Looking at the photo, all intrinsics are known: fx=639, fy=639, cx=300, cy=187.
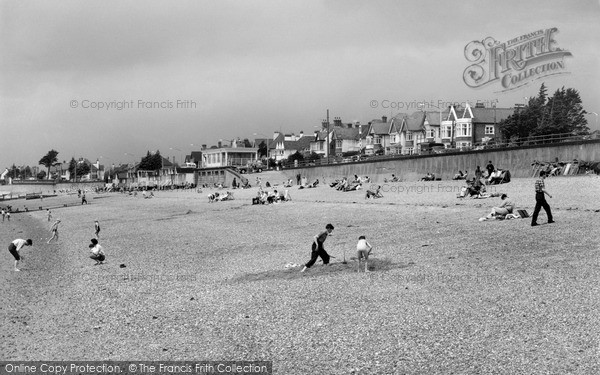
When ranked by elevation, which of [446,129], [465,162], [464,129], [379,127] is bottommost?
[465,162]

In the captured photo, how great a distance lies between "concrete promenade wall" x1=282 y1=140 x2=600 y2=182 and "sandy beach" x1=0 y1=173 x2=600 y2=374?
16.8 meters

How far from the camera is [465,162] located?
2029 inches

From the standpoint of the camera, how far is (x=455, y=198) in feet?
113

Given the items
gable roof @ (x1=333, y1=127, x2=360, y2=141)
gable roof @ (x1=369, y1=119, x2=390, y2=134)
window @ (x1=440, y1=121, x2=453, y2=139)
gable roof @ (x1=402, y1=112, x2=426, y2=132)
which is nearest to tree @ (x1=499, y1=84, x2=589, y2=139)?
window @ (x1=440, y1=121, x2=453, y2=139)

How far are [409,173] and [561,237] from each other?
40.3m

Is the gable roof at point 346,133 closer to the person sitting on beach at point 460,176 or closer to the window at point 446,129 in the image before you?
the window at point 446,129

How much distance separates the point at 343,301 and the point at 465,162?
130 ft

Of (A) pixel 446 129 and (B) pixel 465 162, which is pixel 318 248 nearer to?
(B) pixel 465 162

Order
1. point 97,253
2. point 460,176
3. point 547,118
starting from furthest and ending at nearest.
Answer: point 547,118 → point 460,176 → point 97,253

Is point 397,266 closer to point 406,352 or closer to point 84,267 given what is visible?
point 406,352

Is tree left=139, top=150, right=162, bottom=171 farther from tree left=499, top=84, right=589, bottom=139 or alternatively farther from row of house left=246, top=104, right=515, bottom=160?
tree left=499, top=84, right=589, bottom=139

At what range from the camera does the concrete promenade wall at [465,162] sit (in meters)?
41.5

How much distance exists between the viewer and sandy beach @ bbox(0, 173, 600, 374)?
10.8 meters

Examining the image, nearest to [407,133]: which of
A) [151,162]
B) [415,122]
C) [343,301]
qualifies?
[415,122]
